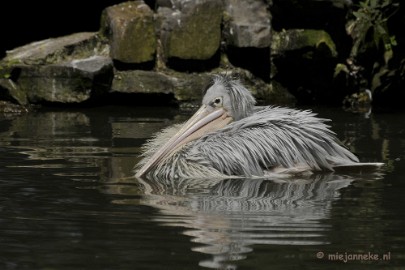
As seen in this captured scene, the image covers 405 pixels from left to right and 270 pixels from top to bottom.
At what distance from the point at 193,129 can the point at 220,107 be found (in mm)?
314

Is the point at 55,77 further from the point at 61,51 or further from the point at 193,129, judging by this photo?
the point at 193,129

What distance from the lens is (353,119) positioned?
425 inches

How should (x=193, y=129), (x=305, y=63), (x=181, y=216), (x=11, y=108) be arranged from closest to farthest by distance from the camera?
(x=181, y=216)
(x=193, y=129)
(x=11, y=108)
(x=305, y=63)

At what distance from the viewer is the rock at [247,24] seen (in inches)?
465

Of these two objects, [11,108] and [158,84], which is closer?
[11,108]

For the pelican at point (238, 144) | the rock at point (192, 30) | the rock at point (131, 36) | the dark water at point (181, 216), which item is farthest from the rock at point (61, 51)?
the pelican at point (238, 144)

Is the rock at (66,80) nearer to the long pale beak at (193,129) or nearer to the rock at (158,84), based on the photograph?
the rock at (158,84)

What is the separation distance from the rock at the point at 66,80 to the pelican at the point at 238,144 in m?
3.80

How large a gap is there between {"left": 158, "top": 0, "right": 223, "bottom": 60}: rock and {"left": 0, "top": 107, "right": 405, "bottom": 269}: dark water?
3.15m

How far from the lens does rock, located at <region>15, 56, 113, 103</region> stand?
1145cm

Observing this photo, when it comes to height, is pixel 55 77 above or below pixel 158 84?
above

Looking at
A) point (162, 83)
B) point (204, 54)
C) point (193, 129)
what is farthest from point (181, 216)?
point (204, 54)

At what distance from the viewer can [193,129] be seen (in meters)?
7.66

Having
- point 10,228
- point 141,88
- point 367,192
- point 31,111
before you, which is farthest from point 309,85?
point 10,228
